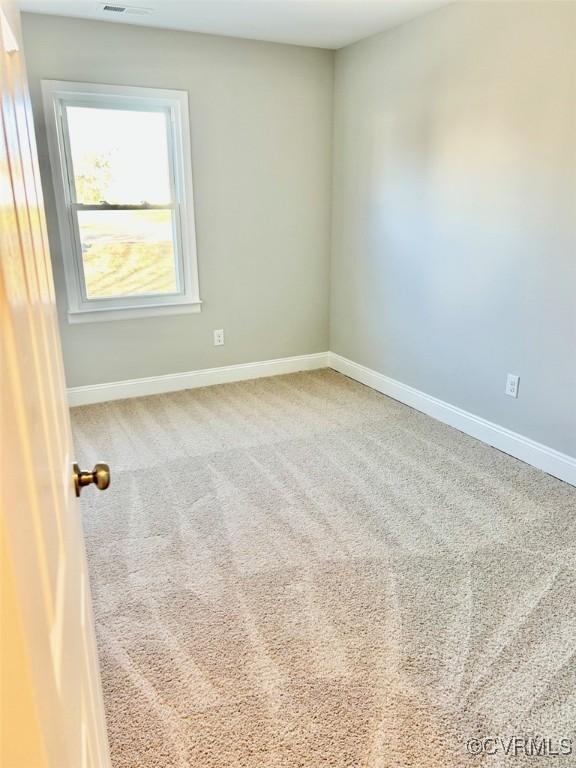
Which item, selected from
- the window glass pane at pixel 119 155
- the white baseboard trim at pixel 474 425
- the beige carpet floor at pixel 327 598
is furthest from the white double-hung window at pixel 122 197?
the white baseboard trim at pixel 474 425

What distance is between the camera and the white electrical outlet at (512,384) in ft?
9.89

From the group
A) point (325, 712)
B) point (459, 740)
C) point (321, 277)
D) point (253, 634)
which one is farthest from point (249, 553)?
point (321, 277)

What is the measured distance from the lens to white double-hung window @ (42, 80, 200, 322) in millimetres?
3438

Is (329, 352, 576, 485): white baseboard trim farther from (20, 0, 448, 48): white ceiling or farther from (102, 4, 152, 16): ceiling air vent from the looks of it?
(102, 4, 152, 16): ceiling air vent

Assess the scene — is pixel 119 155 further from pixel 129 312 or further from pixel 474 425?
pixel 474 425

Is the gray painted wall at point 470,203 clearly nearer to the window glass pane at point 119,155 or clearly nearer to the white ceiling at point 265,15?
the white ceiling at point 265,15

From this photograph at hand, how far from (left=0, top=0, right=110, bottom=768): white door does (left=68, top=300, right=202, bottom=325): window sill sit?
123 inches

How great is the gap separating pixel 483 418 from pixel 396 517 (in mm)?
1099

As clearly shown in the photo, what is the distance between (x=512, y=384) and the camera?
304 centimetres

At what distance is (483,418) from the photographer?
328 cm

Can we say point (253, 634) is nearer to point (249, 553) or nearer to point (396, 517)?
point (249, 553)

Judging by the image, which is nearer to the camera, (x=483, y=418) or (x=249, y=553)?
(x=249, y=553)

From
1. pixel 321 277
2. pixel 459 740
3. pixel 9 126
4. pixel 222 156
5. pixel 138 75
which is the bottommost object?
pixel 459 740

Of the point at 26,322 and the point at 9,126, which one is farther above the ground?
the point at 9,126
